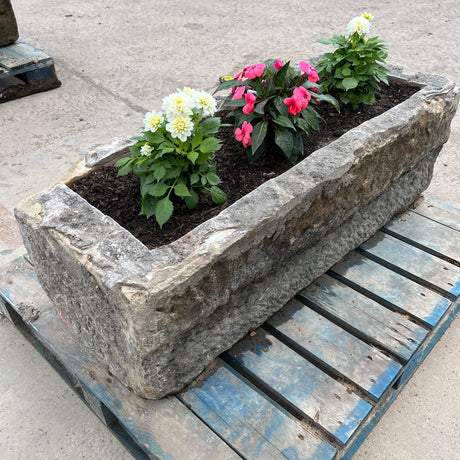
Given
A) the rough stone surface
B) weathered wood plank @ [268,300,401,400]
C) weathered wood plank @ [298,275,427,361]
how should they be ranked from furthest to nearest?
the rough stone surface, weathered wood plank @ [298,275,427,361], weathered wood plank @ [268,300,401,400]

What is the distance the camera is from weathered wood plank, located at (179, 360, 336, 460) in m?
1.45

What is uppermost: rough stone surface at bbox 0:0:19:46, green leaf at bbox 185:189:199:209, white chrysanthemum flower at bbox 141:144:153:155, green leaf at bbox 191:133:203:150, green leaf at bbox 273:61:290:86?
green leaf at bbox 273:61:290:86

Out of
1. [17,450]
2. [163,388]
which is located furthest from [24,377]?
[163,388]

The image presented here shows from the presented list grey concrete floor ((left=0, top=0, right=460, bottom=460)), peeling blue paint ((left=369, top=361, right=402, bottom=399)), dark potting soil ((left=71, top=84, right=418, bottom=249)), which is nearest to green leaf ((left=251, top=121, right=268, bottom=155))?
dark potting soil ((left=71, top=84, right=418, bottom=249))

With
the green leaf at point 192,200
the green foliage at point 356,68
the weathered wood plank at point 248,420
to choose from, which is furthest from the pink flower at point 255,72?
the weathered wood plank at point 248,420

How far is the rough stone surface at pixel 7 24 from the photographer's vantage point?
3906 millimetres

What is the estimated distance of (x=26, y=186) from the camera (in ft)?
9.48

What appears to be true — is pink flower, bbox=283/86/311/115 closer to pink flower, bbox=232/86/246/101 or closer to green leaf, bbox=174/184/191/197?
pink flower, bbox=232/86/246/101

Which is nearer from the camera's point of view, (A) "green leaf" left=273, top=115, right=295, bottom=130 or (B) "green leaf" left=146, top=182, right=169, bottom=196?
(B) "green leaf" left=146, top=182, right=169, bottom=196

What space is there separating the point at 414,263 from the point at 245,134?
3.05 feet


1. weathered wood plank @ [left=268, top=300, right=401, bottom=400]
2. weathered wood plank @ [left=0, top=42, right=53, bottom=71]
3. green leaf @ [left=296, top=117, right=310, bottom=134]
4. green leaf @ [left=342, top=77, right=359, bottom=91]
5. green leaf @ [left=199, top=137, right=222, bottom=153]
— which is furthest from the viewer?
weathered wood plank @ [left=0, top=42, right=53, bottom=71]

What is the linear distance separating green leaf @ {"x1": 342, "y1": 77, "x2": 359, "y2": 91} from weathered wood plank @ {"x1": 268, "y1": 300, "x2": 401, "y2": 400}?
99 cm

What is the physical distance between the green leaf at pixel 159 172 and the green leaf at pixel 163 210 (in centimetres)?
8

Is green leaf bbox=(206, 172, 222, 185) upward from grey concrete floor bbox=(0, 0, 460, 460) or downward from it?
upward
